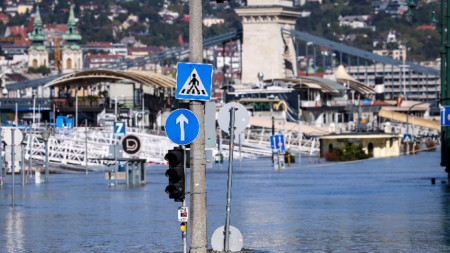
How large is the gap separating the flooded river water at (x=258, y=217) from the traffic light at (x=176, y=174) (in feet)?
22.6

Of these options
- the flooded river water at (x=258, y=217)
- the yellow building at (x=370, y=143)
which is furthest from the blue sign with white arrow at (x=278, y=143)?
the flooded river water at (x=258, y=217)

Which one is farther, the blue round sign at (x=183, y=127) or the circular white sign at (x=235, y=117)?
the circular white sign at (x=235, y=117)

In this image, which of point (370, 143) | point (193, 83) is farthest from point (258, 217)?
point (370, 143)

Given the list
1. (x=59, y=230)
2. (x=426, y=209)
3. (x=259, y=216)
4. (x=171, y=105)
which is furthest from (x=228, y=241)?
(x=171, y=105)

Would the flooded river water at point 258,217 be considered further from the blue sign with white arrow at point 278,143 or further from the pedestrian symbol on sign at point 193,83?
the blue sign with white arrow at point 278,143

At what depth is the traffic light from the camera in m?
25.2

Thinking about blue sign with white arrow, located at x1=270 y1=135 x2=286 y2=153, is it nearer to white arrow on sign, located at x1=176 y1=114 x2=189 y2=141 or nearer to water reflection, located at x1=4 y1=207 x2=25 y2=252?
water reflection, located at x1=4 y1=207 x2=25 y2=252

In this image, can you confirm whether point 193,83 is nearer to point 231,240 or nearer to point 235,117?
point 235,117

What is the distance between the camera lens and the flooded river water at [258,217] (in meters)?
33.0

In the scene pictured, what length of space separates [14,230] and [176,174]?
44.8ft

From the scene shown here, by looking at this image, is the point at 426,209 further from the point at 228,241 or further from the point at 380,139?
the point at 380,139

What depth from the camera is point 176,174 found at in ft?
82.8

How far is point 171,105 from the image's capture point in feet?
544

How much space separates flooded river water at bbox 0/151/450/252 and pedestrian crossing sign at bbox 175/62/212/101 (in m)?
7.23
